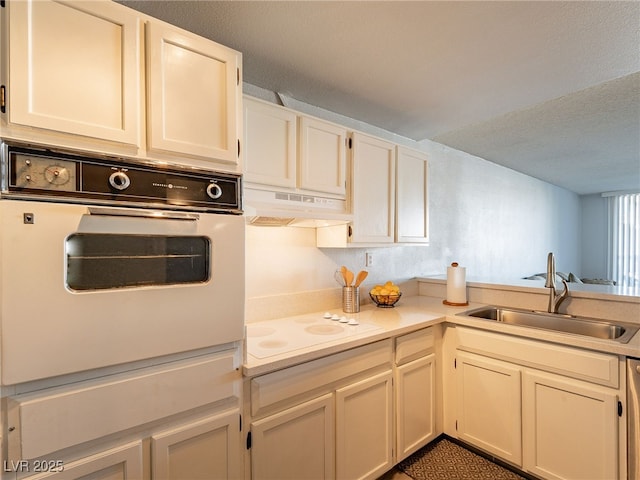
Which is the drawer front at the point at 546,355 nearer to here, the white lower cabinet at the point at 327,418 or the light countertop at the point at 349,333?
the light countertop at the point at 349,333

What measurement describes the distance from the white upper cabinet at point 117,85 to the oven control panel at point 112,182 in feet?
0.14

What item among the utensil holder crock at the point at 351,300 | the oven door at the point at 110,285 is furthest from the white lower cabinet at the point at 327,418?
the utensil holder crock at the point at 351,300

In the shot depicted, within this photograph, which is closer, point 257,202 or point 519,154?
point 257,202

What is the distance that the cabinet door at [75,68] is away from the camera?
0.88 meters

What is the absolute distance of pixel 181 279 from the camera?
3.78 ft

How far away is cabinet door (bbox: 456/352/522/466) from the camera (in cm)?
184

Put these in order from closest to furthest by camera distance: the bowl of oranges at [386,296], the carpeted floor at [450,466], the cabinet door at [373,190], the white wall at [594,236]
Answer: the carpeted floor at [450,466] < the cabinet door at [373,190] < the bowl of oranges at [386,296] < the white wall at [594,236]

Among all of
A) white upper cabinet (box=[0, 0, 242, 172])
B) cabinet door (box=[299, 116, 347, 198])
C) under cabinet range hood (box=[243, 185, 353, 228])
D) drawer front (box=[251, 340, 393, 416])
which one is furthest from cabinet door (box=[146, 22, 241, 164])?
drawer front (box=[251, 340, 393, 416])

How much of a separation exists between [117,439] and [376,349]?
1.18m

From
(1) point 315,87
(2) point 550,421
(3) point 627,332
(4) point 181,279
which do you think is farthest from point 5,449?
(3) point 627,332

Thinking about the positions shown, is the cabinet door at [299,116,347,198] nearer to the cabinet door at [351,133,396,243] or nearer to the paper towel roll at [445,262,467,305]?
the cabinet door at [351,133,396,243]

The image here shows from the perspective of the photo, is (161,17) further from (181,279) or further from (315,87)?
(181,279)

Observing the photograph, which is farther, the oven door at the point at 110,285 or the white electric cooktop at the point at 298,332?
the white electric cooktop at the point at 298,332

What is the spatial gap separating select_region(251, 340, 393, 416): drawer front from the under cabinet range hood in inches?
28.6
